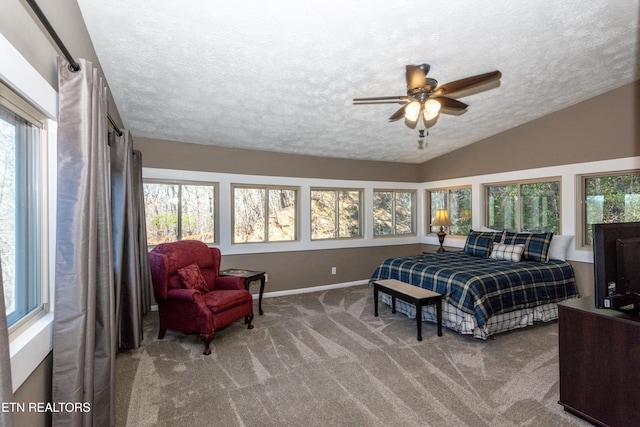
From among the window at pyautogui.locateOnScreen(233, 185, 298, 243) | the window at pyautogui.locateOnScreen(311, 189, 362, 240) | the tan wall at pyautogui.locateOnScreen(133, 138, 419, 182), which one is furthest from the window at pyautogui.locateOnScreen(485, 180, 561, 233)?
the window at pyautogui.locateOnScreen(233, 185, 298, 243)

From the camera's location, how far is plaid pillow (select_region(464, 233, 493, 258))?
466 centimetres

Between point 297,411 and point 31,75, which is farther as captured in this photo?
point 297,411

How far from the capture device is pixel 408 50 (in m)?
2.73

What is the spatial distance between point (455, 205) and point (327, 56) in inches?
169

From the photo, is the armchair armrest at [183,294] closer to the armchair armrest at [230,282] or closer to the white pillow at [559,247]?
the armchair armrest at [230,282]

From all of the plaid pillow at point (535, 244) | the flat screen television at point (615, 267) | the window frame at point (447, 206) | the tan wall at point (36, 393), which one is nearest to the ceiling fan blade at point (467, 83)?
the flat screen television at point (615, 267)

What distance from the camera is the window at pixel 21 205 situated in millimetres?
1347

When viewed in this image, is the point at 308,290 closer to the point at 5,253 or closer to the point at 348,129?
the point at 348,129

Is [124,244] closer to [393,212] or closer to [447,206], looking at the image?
[393,212]

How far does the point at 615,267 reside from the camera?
1844 mm

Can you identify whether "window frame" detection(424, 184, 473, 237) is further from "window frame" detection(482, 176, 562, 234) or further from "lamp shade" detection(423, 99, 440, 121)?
"lamp shade" detection(423, 99, 440, 121)

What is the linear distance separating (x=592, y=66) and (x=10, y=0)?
466cm

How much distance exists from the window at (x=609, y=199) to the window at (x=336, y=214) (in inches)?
132

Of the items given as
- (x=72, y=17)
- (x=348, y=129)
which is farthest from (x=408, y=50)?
(x=72, y=17)
